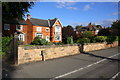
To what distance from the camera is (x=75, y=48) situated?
13.2m

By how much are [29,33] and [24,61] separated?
86.0 feet

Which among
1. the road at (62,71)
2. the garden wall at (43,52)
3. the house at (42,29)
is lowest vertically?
the road at (62,71)

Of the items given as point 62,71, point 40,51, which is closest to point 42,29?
point 40,51

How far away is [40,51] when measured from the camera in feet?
30.6

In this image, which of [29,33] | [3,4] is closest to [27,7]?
[3,4]

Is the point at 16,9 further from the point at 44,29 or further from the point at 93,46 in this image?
the point at 44,29

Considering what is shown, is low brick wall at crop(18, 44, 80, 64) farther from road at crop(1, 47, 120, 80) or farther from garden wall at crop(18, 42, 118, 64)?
road at crop(1, 47, 120, 80)

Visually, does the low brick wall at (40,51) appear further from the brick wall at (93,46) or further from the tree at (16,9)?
the tree at (16,9)

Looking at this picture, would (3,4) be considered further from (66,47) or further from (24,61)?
(66,47)

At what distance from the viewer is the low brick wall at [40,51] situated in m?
8.11

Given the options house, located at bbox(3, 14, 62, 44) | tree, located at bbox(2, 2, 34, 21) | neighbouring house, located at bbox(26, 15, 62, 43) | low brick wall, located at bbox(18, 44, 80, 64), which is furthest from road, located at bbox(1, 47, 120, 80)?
neighbouring house, located at bbox(26, 15, 62, 43)

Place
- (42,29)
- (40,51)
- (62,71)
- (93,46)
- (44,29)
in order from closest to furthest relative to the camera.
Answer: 1. (62,71)
2. (40,51)
3. (93,46)
4. (42,29)
5. (44,29)

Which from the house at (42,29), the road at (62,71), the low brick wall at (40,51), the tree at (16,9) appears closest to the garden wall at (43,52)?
the low brick wall at (40,51)

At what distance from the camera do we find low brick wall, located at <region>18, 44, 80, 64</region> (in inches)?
319
